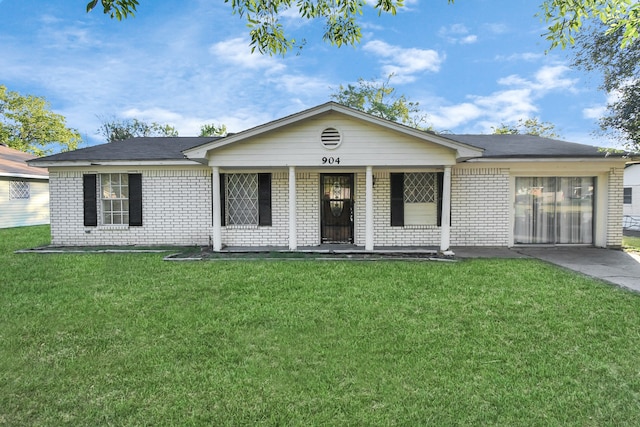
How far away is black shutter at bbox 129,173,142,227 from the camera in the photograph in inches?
404

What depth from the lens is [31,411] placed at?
8.87ft

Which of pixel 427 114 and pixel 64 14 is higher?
pixel 427 114

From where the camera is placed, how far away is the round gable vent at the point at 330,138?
29.3 ft

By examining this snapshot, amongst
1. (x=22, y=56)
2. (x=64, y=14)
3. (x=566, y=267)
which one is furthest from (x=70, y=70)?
(x=566, y=267)

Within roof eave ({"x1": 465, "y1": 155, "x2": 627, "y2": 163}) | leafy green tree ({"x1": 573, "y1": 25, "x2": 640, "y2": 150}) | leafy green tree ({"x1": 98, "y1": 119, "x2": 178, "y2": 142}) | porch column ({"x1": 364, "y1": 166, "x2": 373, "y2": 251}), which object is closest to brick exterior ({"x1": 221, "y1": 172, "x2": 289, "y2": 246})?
porch column ({"x1": 364, "y1": 166, "x2": 373, "y2": 251})

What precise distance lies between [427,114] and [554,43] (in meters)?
27.1

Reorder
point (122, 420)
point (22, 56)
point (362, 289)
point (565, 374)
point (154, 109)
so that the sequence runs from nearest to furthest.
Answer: point (122, 420), point (565, 374), point (362, 289), point (22, 56), point (154, 109)

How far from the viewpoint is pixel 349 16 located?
625cm

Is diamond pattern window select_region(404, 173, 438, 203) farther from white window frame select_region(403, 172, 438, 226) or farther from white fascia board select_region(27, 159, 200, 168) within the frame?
white fascia board select_region(27, 159, 200, 168)

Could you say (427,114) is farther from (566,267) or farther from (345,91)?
(566,267)

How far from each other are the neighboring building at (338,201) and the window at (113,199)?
0.10ft

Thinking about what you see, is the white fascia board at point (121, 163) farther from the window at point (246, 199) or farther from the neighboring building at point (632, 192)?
the neighboring building at point (632, 192)

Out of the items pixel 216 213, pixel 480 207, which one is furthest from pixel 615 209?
pixel 216 213

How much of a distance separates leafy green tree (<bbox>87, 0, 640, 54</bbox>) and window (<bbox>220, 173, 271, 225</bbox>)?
14.4 ft
